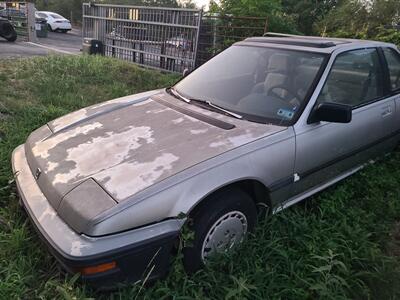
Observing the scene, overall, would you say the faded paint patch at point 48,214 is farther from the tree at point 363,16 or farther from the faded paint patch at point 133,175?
the tree at point 363,16

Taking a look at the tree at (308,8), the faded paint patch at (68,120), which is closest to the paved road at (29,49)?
the faded paint patch at (68,120)

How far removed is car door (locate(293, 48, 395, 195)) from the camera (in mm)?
2715

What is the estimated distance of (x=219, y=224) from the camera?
225 centimetres

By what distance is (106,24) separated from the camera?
1088 centimetres

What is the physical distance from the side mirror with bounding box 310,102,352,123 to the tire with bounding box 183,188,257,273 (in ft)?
2.67

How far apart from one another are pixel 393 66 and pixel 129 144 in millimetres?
2850

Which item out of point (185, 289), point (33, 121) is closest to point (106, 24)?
point (33, 121)

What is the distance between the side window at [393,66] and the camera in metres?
3.60

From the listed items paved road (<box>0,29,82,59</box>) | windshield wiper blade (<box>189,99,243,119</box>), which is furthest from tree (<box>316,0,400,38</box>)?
windshield wiper blade (<box>189,99,243,119</box>)

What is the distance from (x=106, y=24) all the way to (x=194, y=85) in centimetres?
871

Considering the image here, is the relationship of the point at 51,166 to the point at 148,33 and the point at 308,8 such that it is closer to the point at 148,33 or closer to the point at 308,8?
the point at 148,33

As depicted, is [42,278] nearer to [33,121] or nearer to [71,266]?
[71,266]

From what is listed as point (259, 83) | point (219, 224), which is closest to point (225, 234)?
point (219, 224)

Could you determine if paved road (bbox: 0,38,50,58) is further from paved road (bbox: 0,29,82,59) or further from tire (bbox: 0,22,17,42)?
tire (bbox: 0,22,17,42)
